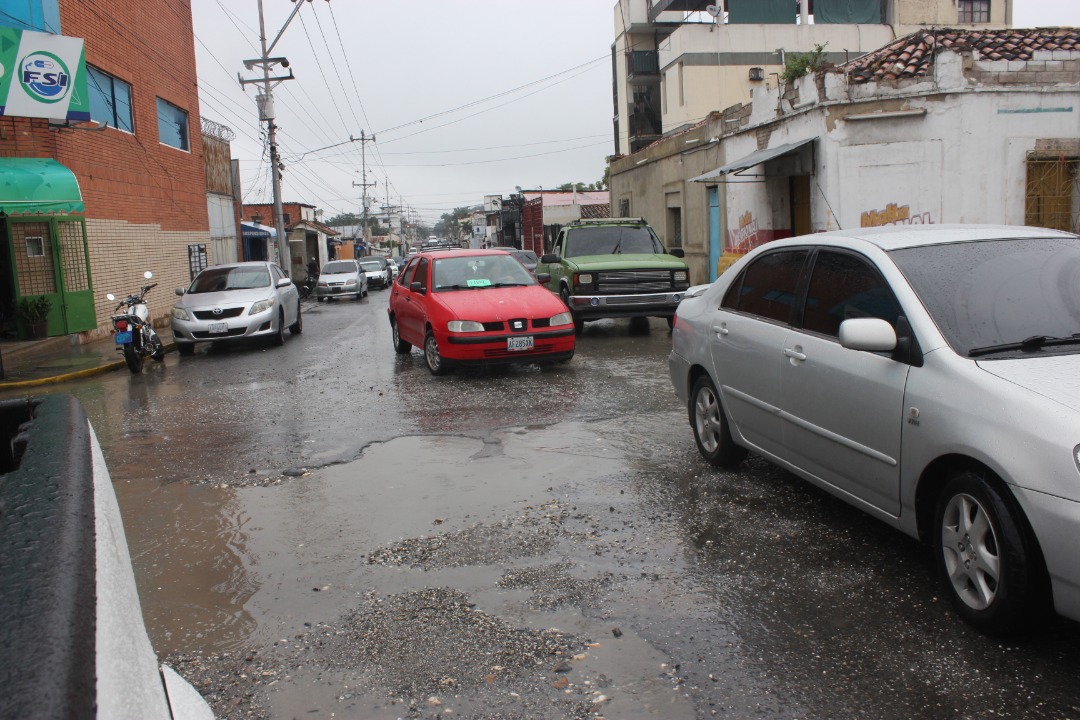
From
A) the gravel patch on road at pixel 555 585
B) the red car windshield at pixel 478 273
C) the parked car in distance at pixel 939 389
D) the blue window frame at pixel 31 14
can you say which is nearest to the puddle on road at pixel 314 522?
the gravel patch on road at pixel 555 585

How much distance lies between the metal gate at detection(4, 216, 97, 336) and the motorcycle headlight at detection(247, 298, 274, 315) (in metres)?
4.00

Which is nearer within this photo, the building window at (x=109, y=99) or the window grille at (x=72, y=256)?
the window grille at (x=72, y=256)

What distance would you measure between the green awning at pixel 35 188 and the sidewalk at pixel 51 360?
2293 mm

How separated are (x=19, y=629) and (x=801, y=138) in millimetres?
18060

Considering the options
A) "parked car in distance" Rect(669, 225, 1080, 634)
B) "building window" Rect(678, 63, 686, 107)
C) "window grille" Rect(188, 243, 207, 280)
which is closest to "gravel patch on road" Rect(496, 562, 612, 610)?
"parked car in distance" Rect(669, 225, 1080, 634)

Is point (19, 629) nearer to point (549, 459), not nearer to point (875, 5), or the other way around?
point (549, 459)

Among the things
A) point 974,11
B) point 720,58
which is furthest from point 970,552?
point 974,11

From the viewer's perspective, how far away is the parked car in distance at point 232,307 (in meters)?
15.1

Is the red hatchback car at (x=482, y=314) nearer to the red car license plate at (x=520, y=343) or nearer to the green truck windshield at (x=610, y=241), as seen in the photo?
the red car license plate at (x=520, y=343)

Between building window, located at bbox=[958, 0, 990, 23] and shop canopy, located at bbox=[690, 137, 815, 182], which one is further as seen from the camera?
building window, located at bbox=[958, 0, 990, 23]

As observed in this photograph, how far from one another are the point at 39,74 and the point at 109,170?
16.2ft

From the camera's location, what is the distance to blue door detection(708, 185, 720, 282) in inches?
906

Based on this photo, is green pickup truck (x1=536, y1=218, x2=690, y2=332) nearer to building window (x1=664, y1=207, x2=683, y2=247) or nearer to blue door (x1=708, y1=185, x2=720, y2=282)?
blue door (x1=708, y1=185, x2=720, y2=282)

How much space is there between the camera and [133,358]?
1343 centimetres
